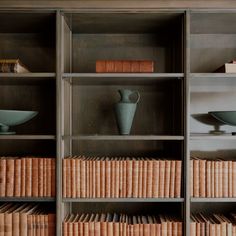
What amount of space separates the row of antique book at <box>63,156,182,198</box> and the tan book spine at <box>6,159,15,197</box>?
319 mm

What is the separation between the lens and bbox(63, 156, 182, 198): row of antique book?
198cm

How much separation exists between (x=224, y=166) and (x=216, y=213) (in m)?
0.52

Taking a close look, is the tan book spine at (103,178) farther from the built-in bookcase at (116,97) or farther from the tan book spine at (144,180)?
the built-in bookcase at (116,97)

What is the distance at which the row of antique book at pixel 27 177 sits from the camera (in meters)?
1.97

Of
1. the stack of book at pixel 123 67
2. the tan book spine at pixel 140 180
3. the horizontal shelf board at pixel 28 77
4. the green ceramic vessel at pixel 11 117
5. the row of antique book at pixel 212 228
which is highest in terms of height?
the stack of book at pixel 123 67

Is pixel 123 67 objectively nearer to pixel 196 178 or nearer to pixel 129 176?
pixel 129 176

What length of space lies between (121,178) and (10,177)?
68cm

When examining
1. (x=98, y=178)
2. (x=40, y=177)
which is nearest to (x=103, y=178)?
(x=98, y=178)

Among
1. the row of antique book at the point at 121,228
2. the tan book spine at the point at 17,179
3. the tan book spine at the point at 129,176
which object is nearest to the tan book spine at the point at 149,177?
the tan book spine at the point at 129,176

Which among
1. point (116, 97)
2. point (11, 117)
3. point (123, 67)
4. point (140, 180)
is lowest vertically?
point (140, 180)

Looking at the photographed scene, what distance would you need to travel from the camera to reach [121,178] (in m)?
2.00

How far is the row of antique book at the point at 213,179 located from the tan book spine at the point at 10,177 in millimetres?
A: 1100

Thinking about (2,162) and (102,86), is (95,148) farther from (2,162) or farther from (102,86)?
(2,162)

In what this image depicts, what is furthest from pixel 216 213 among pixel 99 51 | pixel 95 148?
pixel 99 51
